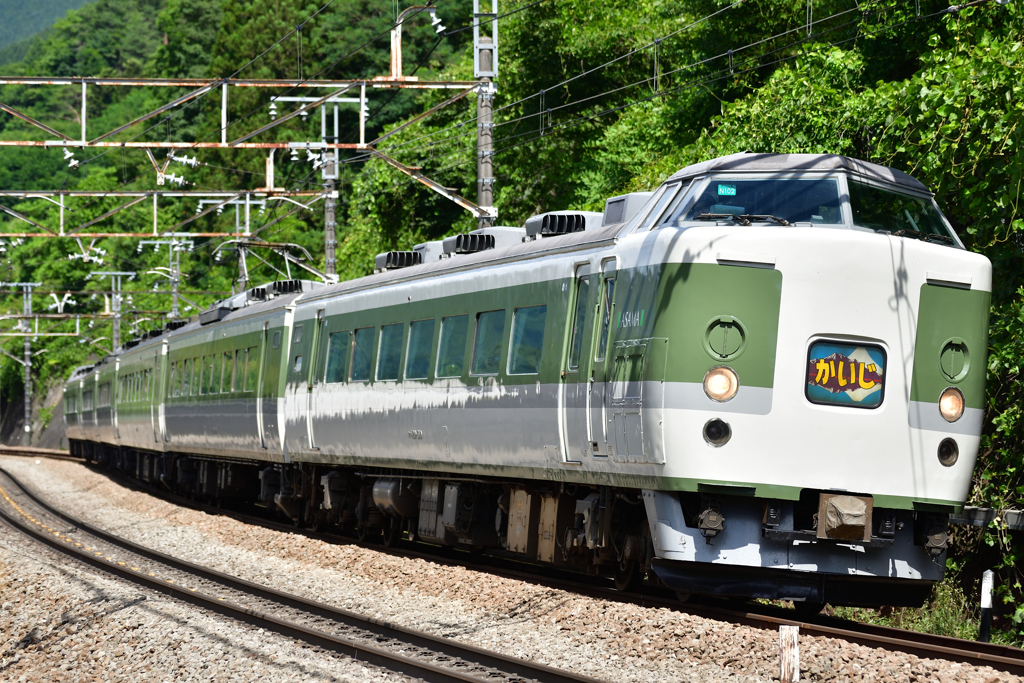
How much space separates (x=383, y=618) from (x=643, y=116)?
844 inches

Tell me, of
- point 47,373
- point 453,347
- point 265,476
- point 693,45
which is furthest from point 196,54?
point 453,347

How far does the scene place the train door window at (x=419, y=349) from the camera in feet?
46.0

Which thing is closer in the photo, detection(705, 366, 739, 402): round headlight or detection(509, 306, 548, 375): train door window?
detection(705, 366, 739, 402): round headlight

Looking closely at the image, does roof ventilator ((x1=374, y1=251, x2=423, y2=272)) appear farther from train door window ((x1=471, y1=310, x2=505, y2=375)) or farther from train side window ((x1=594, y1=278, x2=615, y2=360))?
train side window ((x1=594, y1=278, x2=615, y2=360))

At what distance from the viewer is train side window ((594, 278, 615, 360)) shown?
10.4 metres

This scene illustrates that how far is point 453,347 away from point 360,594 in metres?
2.64

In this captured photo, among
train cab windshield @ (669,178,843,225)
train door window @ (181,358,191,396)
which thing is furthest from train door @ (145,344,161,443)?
train cab windshield @ (669,178,843,225)

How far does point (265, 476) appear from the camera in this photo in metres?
20.6

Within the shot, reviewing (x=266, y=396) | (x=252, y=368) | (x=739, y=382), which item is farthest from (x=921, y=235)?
(x=252, y=368)

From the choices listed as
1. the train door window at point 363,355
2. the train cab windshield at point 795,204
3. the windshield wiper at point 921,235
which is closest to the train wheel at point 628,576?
the train cab windshield at point 795,204

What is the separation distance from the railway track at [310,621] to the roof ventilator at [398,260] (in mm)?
4271

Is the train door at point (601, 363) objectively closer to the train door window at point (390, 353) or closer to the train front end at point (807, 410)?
the train front end at point (807, 410)

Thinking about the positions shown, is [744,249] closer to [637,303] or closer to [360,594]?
[637,303]

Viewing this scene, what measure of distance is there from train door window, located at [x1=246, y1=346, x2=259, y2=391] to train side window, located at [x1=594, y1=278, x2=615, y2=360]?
10.5 meters
